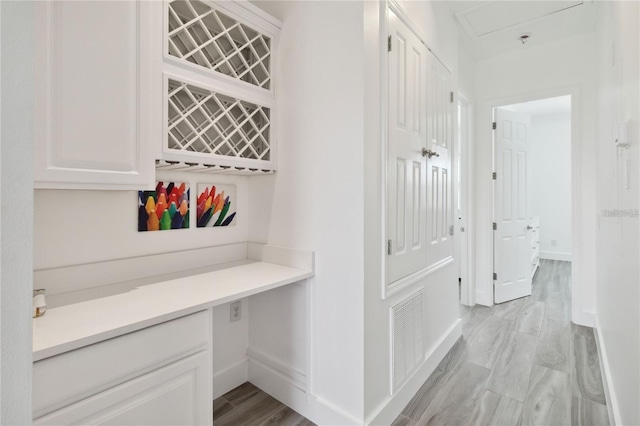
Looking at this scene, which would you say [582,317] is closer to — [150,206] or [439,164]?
[439,164]

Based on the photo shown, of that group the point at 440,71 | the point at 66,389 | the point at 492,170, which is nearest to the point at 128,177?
the point at 66,389

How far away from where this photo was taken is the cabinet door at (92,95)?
3.56 ft

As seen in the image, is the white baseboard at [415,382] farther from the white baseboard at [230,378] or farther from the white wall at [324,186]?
the white baseboard at [230,378]

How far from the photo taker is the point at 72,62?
114 cm

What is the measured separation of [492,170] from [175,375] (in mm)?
3607

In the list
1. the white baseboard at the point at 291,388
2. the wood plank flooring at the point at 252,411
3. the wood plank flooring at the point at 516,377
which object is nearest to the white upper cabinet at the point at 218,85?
the white baseboard at the point at 291,388

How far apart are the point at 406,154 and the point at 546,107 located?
5.12 metres

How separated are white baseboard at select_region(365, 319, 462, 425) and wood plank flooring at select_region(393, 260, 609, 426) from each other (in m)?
0.04

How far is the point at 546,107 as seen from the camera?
539cm

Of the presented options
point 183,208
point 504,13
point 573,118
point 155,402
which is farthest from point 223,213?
point 573,118

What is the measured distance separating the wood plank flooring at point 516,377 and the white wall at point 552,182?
3.55 metres

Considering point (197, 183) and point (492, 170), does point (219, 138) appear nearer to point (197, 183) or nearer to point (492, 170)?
point (197, 183)

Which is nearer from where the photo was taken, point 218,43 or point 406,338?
point 218,43

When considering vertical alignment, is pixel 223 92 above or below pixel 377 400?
above
